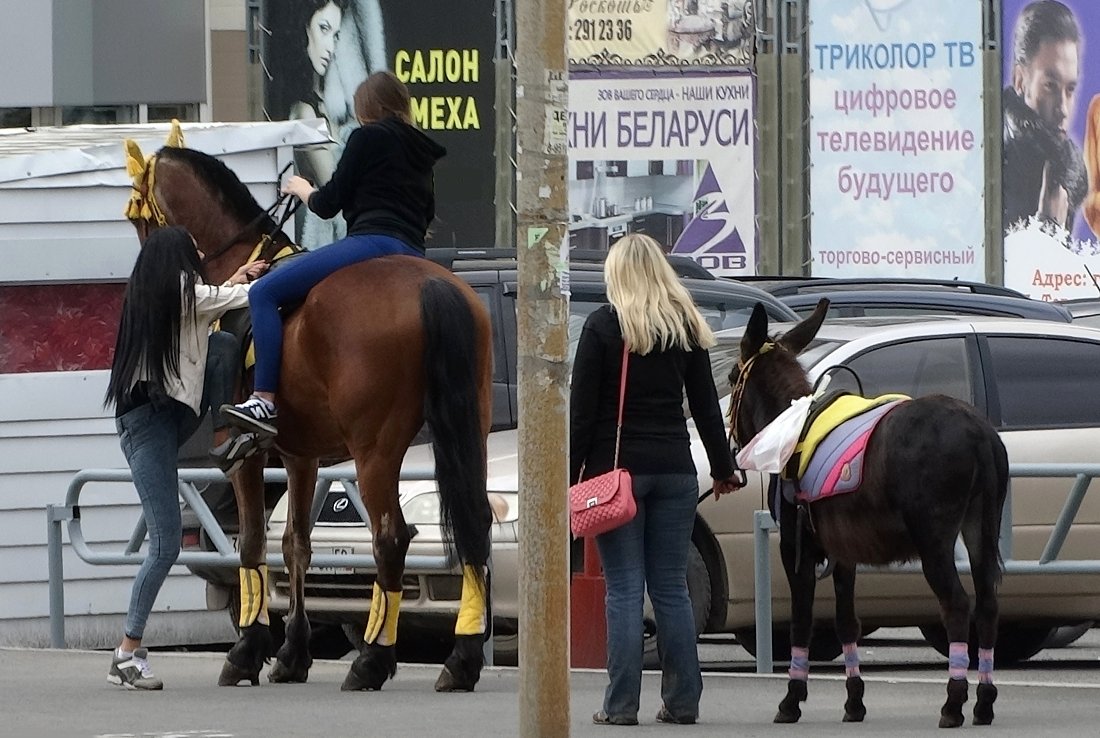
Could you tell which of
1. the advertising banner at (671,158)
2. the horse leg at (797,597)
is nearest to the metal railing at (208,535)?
the horse leg at (797,597)

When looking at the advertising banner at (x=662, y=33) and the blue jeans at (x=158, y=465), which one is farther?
the advertising banner at (x=662, y=33)

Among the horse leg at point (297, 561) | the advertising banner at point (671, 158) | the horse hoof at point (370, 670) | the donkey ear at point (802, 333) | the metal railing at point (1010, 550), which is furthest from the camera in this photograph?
the advertising banner at point (671, 158)

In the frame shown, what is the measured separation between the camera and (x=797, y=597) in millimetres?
8742

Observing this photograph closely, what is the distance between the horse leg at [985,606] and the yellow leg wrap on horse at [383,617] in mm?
2540

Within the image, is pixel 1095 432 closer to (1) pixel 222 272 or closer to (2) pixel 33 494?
(1) pixel 222 272

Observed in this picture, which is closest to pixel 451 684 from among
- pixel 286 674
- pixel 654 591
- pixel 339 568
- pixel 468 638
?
pixel 468 638

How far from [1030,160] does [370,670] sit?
21254 mm

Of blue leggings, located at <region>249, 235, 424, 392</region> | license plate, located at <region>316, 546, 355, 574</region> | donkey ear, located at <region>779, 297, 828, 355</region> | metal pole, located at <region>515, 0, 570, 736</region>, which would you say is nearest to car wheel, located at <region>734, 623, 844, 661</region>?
license plate, located at <region>316, 546, 355, 574</region>

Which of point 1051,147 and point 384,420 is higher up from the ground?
point 1051,147

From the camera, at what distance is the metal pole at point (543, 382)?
269 inches

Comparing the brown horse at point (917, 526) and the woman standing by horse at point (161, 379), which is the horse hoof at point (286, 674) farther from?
the brown horse at point (917, 526)

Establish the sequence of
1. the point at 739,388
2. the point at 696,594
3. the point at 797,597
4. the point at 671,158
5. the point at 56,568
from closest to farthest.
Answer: the point at 797,597 < the point at 739,388 < the point at 696,594 < the point at 56,568 < the point at 671,158

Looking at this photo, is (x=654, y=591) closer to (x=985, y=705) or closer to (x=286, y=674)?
(x=985, y=705)

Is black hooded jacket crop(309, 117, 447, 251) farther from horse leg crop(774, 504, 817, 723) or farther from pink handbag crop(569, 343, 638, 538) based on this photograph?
horse leg crop(774, 504, 817, 723)
